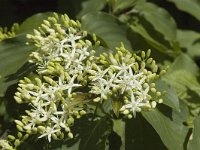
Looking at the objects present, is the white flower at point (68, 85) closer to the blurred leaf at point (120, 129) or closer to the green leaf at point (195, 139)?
the blurred leaf at point (120, 129)

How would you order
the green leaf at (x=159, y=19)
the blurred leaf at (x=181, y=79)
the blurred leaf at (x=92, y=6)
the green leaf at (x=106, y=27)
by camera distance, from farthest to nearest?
the blurred leaf at (x=92, y=6), the green leaf at (x=159, y=19), the blurred leaf at (x=181, y=79), the green leaf at (x=106, y=27)

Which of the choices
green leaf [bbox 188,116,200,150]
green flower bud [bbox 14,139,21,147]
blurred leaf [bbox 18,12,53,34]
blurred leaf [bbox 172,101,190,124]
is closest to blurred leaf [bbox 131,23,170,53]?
blurred leaf [bbox 18,12,53,34]

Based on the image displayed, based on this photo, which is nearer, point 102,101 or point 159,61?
point 102,101

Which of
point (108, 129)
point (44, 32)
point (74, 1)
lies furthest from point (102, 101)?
point (74, 1)

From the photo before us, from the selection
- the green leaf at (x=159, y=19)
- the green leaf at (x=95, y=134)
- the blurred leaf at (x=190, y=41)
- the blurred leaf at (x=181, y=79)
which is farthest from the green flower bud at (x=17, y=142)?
the blurred leaf at (x=190, y=41)

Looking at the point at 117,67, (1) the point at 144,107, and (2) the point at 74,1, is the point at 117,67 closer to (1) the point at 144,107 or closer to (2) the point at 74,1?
(1) the point at 144,107

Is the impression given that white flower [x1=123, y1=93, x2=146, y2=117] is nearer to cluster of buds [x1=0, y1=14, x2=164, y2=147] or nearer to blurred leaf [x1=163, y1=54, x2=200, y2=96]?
cluster of buds [x1=0, y1=14, x2=164, y2=147]
